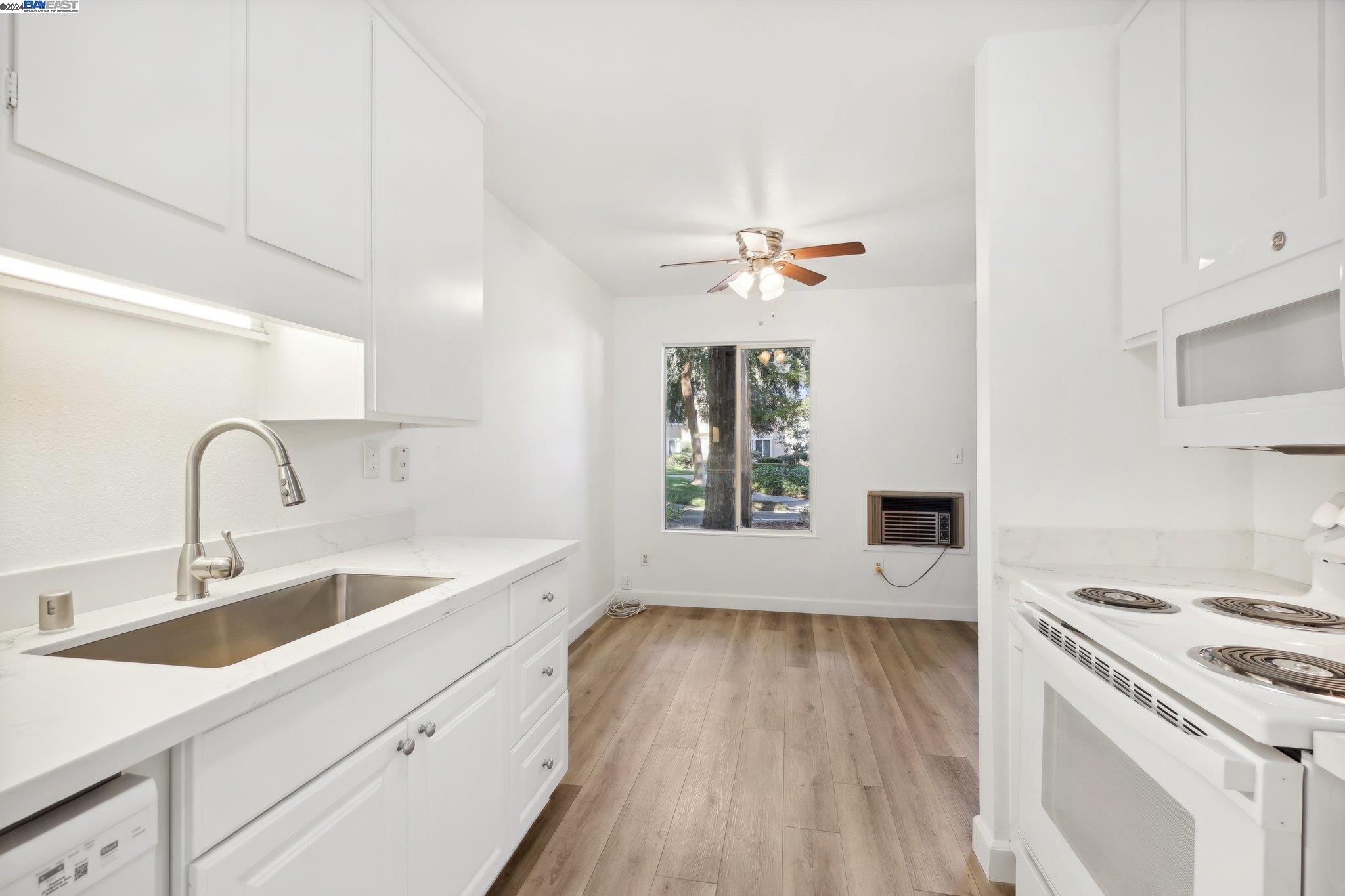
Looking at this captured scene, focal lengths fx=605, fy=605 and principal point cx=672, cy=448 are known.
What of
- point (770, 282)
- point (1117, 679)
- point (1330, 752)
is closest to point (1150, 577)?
point (1117, 679)

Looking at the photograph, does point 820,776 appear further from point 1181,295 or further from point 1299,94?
point 1299,94

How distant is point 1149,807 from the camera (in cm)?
104

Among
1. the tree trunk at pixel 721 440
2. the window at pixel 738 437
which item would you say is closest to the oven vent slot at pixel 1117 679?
the window at pixel 738 437

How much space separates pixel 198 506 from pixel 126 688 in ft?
1.74

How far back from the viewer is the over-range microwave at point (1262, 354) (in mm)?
1021

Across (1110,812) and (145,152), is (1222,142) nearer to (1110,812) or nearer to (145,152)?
(1110,812)

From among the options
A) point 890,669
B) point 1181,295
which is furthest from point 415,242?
point 890,669

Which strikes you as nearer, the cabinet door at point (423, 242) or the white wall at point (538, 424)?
the cabinet door at point (423, 242)

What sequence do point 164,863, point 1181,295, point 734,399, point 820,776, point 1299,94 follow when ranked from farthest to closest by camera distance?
point 734,399, point 820,776, point 1181,295, point 1299,94, point 164,863

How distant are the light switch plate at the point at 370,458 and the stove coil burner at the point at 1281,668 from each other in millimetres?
2161

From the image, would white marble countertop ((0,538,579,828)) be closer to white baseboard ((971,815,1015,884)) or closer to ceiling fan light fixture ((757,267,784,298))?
white baseboard ((971,815,1015,884))

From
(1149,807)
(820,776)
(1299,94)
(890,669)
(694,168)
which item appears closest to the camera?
(1149,807)

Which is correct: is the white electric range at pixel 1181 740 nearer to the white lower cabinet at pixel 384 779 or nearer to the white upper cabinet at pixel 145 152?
the white lower cabinet at pixel 384 779

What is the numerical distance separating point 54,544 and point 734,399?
158 inches
